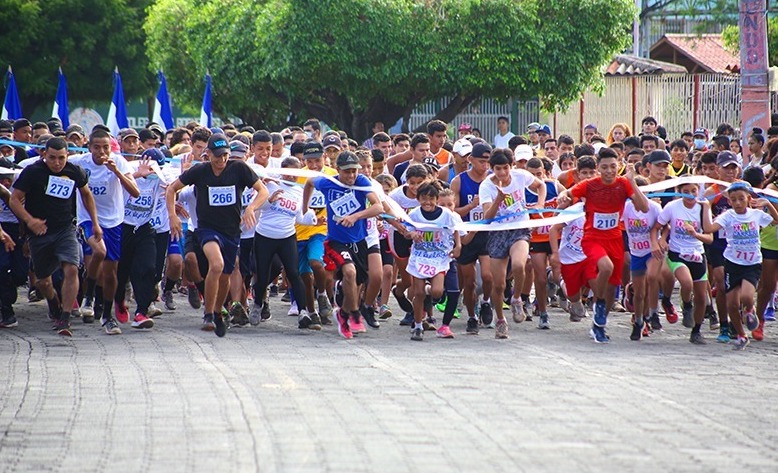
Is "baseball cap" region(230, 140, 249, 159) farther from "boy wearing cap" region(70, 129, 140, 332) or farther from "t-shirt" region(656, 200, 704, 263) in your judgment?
"t-shirt" region(656, 200, 704, 263)

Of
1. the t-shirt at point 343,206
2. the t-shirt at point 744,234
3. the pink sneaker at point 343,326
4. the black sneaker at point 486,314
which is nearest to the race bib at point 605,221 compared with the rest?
the t-shirt at point 744,234

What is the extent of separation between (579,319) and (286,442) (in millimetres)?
7956

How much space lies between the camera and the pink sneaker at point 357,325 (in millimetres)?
13914

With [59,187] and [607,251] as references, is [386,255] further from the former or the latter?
[59,187]

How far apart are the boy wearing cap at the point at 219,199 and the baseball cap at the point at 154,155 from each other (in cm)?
222

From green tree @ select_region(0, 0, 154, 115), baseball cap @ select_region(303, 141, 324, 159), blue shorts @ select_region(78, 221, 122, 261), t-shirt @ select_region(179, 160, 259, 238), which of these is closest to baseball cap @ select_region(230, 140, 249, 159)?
baseball cap @ select_region(303, 141, 324, 159)

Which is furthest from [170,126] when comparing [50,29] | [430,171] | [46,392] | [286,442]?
[50,29]

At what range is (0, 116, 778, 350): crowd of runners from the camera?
13.5 metres

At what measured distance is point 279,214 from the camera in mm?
14453

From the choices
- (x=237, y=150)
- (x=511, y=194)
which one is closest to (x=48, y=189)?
(x=237, y=150)

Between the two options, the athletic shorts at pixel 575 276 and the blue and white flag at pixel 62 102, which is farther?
the blue and white flag at pixel 62 102

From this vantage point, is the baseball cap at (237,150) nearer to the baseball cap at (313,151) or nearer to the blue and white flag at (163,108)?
the baseball cap at (313,151)

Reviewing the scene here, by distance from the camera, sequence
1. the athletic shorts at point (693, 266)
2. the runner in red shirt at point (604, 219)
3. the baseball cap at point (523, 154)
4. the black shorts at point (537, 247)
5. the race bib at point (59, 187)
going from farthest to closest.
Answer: the baseball cap at point (523, 154)
the black shorts at point (537, 247)
the athletic shorts at point (693, 266)
the race bib at point (59, 187)
the runner in red shirt at point (604, 219)

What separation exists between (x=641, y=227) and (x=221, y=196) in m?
4.12
